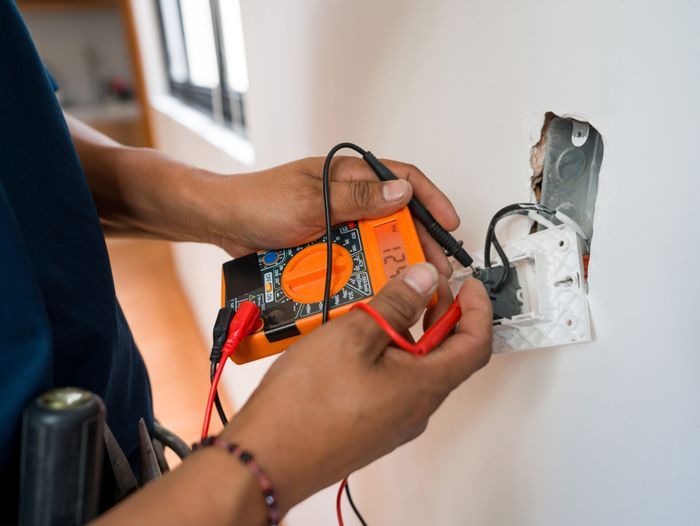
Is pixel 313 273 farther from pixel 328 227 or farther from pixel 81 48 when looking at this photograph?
pixel 81 48

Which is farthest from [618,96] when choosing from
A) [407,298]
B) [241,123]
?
[241,123]

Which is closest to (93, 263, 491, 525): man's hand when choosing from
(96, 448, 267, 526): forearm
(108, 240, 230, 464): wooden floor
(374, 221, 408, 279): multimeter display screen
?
(96, 448, 267, 526): forearm

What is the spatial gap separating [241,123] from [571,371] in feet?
4.33

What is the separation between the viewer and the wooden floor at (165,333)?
1908 mm

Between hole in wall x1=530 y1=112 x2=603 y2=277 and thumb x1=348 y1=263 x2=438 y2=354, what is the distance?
0.14 m

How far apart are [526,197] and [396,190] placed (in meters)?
0.12

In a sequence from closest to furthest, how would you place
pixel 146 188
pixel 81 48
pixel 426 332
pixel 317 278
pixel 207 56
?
1. pixel 426 332
2. pixel 317 278
3. pixel 146 188
4. pixel 207 56
5. pixel 81 48

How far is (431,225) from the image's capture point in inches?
20.9

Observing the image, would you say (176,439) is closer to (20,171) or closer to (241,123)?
(20,171)

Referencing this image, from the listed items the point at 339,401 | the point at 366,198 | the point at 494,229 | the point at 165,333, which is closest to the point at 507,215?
the point at 494,229

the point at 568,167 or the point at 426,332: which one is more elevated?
the point at 568,167

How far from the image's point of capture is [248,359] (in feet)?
1.87

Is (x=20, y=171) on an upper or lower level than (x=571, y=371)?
upper

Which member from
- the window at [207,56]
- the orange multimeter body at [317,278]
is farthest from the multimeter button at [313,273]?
the window at [207,56]
